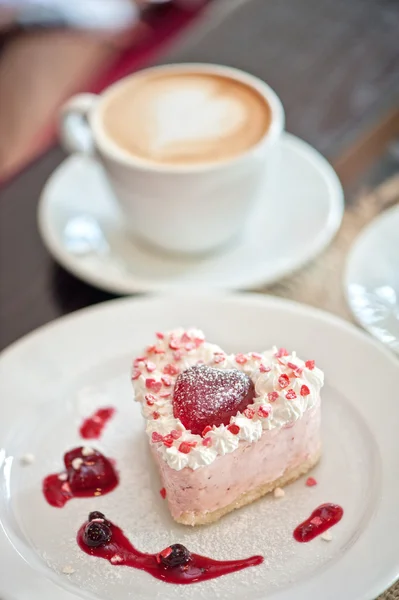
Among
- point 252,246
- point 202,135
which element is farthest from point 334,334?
point 202,135

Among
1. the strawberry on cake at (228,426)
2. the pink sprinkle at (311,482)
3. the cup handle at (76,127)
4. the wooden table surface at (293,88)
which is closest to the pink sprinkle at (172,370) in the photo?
the strawberry on cake at (228,426)

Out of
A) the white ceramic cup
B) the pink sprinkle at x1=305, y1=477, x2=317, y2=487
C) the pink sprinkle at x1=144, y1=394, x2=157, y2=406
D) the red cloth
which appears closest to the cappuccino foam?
the white ceramic cup

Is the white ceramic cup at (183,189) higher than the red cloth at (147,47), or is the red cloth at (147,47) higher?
the white ceramic cup at (183,189)

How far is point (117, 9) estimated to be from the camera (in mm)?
3137

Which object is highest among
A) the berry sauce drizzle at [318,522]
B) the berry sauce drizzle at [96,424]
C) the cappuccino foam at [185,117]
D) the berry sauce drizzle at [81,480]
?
the cappuccino foam at [185,117]

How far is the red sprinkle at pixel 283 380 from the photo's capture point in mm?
1098

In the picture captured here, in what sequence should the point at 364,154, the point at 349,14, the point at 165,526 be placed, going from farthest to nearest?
the point at 349,14 → the point at 364,154 → the point at 165,526

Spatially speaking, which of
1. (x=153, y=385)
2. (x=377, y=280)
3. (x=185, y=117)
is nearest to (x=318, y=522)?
(x=153, y=385)

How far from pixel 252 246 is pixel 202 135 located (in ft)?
0.78

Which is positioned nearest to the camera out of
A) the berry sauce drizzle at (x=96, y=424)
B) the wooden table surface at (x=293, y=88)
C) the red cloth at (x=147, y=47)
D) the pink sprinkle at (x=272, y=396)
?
the pink sprinkle at (x=272, y=396)

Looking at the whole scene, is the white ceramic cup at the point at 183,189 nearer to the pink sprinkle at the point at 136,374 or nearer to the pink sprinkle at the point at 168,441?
the pink sprinkle at the point at 136,374

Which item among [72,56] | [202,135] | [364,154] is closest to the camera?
[202,135]

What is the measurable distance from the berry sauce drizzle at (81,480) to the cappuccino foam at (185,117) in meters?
0.57

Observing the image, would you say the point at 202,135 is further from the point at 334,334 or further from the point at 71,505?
the point at 71,505
